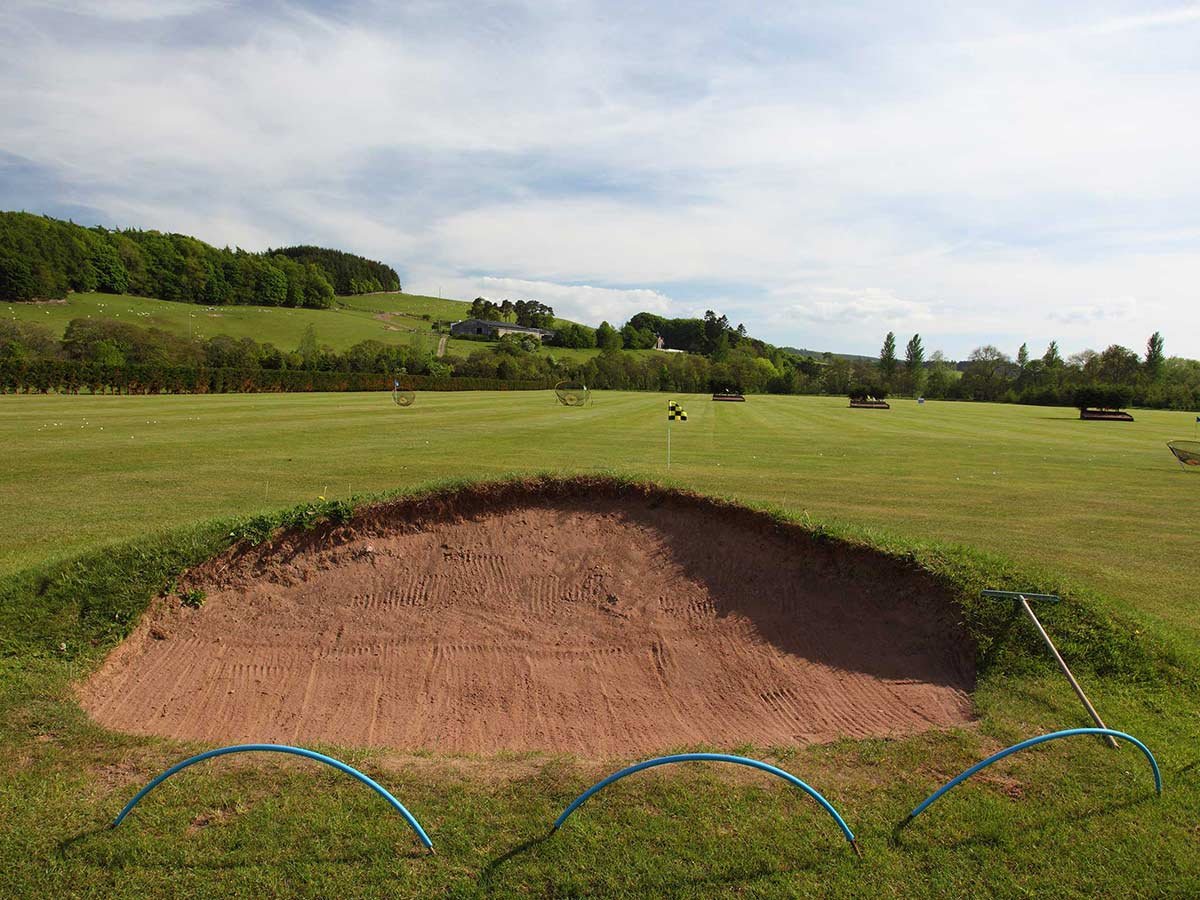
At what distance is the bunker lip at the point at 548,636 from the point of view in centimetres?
692

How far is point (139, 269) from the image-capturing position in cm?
12000

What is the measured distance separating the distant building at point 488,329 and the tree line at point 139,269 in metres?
30.7

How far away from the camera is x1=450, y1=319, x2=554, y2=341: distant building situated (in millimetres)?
159788

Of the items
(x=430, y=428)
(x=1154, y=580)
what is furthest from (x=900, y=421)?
(x=1154, y=580)

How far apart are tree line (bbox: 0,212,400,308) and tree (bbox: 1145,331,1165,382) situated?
150967mm

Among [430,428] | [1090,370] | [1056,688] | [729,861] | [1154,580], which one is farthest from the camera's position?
[1090,370]

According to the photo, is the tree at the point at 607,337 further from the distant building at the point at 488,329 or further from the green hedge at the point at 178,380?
the green hedge at the point at 178,380

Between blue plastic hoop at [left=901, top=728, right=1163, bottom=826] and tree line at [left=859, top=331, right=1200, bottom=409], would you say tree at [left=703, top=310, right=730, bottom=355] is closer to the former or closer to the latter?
tree line at [left=859, top=331, right=1200, bottom=409]

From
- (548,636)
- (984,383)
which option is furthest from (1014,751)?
(984,383)

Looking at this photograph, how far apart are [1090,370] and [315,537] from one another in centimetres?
12275

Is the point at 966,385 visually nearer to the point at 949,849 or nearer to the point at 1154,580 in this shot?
the point at 1154,580

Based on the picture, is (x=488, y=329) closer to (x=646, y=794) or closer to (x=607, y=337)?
(x=607, y=337)

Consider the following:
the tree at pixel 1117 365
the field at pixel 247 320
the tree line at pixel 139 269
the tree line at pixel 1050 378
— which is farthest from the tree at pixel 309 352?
the tree at pixel 1117 365

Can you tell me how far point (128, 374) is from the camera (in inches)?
2060
